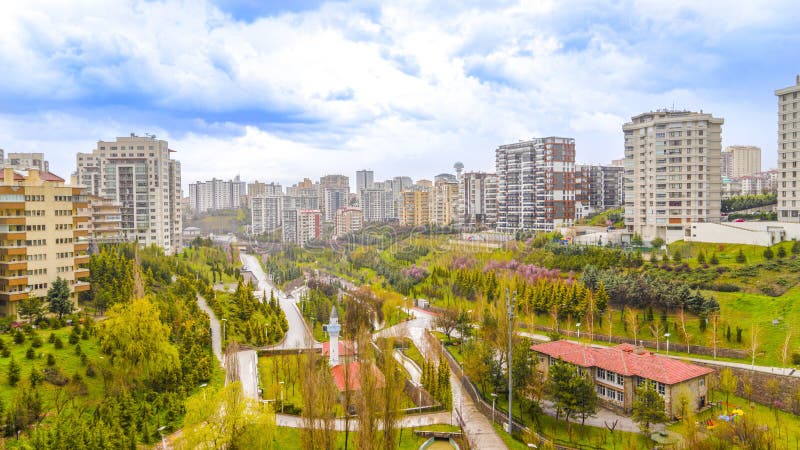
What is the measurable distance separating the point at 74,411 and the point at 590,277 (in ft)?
79.8

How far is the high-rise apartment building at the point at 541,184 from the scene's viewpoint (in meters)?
58.3

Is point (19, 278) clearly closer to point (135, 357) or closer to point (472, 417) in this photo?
point (135, 357)

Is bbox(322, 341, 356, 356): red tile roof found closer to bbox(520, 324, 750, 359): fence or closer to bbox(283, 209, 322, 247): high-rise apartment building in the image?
bbox(520, 324, 750, 359): fence

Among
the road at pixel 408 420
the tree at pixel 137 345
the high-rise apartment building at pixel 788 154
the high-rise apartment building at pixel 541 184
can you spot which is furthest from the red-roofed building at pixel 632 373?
the high-rise apartment building at pixel 541 184

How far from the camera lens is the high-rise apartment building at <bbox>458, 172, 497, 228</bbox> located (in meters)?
70.2

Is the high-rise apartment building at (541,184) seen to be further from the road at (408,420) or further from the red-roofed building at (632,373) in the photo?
the road at (408,420)

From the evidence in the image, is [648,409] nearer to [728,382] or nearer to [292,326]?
[728,382]

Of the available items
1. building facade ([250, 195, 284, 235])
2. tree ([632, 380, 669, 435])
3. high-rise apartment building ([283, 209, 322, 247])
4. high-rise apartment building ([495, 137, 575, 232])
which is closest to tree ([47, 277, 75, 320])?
tree ([632, 380, 669, 435])

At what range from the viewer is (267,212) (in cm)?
8931

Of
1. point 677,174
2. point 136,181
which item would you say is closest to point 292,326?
point 136,181

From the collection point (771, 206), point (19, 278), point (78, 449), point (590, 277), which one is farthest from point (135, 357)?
point (771, 206)

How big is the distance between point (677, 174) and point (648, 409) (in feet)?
102

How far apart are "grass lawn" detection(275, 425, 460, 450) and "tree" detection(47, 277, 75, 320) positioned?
13.2 m

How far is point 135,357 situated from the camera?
1977 cm
